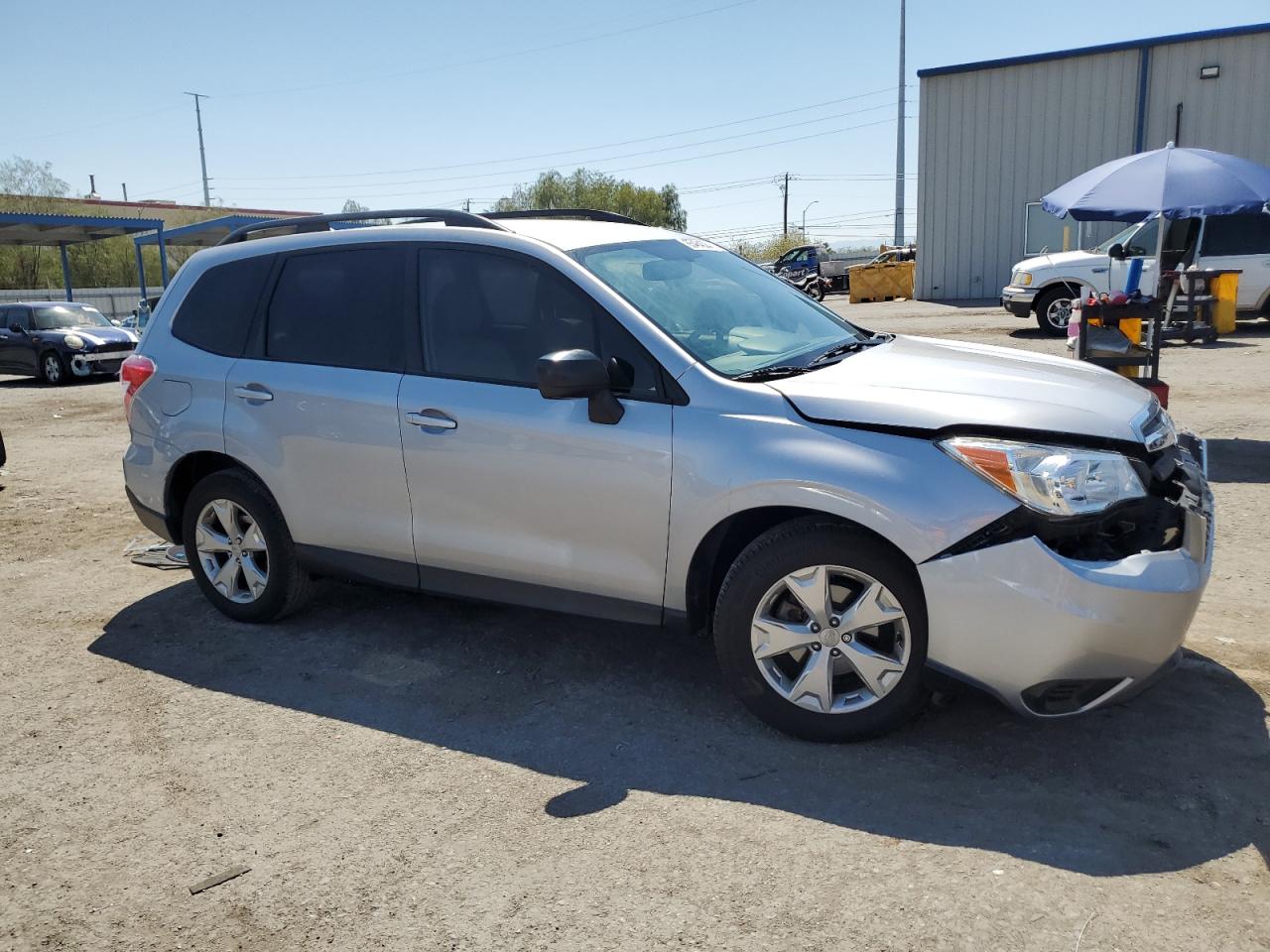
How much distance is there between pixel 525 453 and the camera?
401 centimetres

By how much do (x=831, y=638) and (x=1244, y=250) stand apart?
16995 millimetres

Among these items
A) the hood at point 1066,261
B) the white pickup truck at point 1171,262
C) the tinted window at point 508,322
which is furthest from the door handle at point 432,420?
the hood at point 1066,261

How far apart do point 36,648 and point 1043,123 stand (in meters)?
28.1

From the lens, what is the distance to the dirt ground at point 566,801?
2.74 m

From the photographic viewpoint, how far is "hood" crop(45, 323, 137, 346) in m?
18.3

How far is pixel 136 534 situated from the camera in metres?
6.96

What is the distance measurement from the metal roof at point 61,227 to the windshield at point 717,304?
87.6ft

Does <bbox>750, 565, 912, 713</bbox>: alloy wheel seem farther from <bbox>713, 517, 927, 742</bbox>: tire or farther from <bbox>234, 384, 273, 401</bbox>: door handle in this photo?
<bbox>234, 384, 273, 401</bbox>: door handle

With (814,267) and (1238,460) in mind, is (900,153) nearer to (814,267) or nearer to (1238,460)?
(814,267)

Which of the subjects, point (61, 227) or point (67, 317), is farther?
point (61, 227)

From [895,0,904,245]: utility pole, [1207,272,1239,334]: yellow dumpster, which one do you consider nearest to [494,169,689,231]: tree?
[895,0,904,245]: utility pole

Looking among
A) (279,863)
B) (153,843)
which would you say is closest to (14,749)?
(153,843)

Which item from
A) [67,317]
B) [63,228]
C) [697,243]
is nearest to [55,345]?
[67,317]

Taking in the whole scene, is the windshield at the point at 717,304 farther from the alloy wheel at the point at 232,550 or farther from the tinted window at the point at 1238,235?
the tinted window at the point at 1238,235
